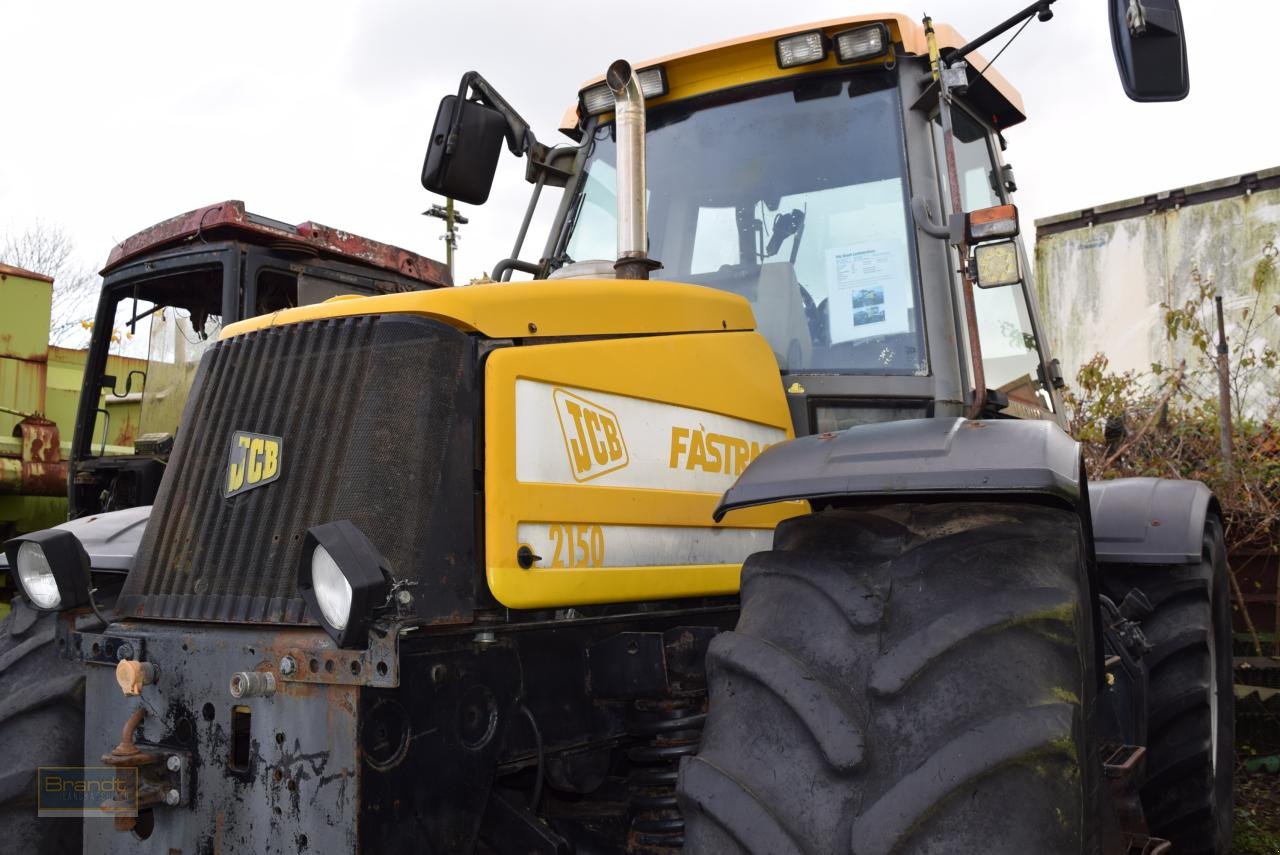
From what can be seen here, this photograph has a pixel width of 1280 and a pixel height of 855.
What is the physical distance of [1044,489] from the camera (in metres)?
2.17

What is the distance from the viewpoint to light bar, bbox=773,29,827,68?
3373 millimetres

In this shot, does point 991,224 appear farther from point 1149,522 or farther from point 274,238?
point 274,238

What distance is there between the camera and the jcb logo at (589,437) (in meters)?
2.57

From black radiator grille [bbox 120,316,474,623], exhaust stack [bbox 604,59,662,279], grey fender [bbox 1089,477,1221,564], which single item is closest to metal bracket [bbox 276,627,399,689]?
black radiator grille [bbox 120,316,474,623]

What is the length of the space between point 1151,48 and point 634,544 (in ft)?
5.64

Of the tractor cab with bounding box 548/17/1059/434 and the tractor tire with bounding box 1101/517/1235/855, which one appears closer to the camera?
the tractor cab with bounding box 548/17/1059/434

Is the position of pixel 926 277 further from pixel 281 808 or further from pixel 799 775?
pixel 281 808

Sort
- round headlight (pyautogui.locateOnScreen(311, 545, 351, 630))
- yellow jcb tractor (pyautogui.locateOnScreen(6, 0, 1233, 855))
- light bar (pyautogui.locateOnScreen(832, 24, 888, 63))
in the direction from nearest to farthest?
1. yellow jcb tractor (pyautogui.locateOnScreen(6, 0, 1233, 855))
2. round headlight (pyautogui.locateOnScreen(311, 545, 351, 630))
3. light bar (pyautogui.locateOnScreen(832, 24, 888, 63))

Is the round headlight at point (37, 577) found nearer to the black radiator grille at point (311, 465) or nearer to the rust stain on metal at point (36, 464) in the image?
the black radiator grille at point (311, 465)

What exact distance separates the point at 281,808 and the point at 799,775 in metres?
1.02

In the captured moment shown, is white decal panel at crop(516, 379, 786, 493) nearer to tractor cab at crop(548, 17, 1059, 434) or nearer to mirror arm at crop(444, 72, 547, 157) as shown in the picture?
tractor cab at crop(548, 17, 1059, 434)

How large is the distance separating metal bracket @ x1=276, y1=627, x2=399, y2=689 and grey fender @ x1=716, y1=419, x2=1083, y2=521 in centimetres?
78

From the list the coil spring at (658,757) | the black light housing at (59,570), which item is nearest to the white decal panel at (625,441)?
the coil spring at (658,757)

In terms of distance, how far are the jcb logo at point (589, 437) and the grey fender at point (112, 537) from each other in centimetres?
128
